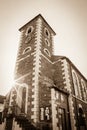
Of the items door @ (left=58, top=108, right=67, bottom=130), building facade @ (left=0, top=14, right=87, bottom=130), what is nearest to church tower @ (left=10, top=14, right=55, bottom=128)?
building facade @ (left=0, top=14, right=87, bottom=130)

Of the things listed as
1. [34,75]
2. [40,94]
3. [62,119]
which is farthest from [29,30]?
[62,119]

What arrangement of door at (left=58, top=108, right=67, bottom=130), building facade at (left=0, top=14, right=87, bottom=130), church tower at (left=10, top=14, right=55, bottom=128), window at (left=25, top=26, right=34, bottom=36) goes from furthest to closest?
1. window at (left=25, top=26, right=34, bottom=36)
2. church tower at (left=10, top=14, right=55, bottom=128)
3. door at (left=58, top=108, right=67, bottom=130)
4. building facade at (left=0, top=14, right=87, bottom=130)

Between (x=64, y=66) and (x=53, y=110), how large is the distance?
613cm

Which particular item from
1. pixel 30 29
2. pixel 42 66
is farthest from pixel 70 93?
pixel 30 29

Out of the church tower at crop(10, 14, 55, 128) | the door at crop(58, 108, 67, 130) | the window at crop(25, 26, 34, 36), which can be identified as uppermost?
the window at crop(25, 26, 34, 36)

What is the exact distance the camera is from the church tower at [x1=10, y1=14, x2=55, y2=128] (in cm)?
Result: 1089

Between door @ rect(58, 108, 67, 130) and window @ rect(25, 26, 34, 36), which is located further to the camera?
window @ rect(25, 26, 34, 36)

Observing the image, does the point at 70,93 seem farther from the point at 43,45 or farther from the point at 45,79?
the point at 43,45

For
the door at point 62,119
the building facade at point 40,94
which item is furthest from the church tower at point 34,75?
the door at point 62,119

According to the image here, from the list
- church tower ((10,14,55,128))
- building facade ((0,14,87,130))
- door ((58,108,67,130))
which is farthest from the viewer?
church tower ((10,14,55,128))

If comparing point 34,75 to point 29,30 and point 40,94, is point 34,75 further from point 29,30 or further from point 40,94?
point 29,30

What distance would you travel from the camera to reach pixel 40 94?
1174cm

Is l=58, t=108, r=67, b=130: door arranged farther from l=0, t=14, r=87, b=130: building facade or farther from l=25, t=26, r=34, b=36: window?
l=25, t=26, r=34, b=36: window

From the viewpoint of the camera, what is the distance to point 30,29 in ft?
63.9
